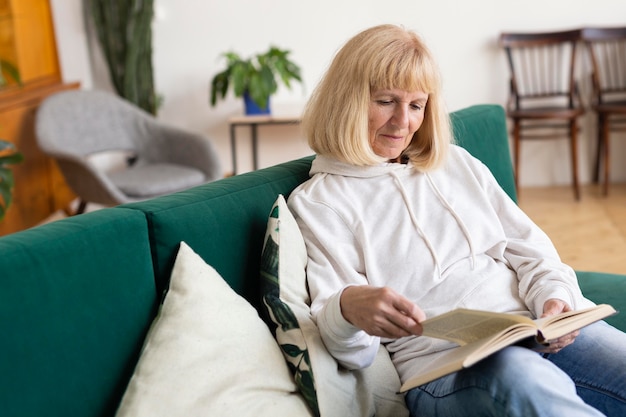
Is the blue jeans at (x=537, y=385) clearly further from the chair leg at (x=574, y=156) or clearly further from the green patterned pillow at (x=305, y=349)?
the chair leg at (x=574, y=156)

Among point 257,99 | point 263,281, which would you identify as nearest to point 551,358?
point 263,281

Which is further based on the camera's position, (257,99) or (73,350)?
(257,99)

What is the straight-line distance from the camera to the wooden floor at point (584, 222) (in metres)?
3.66

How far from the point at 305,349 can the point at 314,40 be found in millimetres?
3958

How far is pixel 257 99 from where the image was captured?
4598 millimetres

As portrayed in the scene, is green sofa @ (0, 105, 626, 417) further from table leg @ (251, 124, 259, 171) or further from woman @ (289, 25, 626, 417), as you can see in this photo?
table leg @ (251, 124, 259, 171)

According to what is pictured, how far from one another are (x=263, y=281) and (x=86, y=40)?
415cm

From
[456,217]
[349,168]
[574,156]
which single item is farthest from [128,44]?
[456,217]

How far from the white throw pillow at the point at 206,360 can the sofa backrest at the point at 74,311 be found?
2.0 inches

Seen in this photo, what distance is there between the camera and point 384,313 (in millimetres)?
1214

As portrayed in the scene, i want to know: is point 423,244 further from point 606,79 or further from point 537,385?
point 606,79

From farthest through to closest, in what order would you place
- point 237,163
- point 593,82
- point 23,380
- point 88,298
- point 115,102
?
point 237,163 < point 593,82 < point 115,102 < point 88,298 < point 23,380

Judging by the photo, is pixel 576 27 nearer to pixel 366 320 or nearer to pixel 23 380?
pixel 366 320

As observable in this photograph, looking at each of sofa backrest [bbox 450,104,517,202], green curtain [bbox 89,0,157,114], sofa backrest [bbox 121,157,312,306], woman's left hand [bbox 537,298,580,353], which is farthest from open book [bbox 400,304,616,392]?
green curtain [bbox 89,0,157,114]
